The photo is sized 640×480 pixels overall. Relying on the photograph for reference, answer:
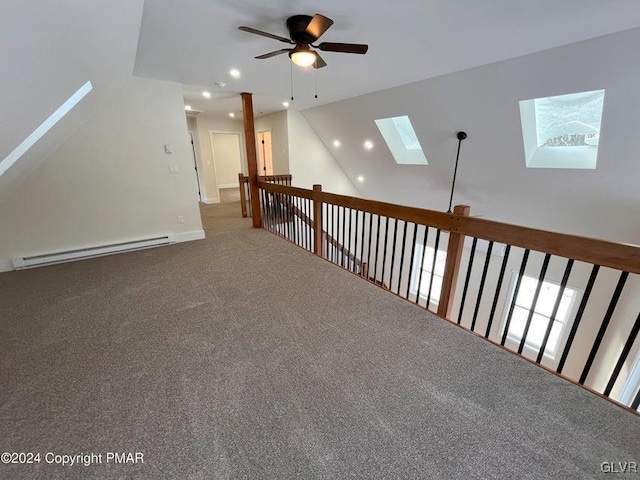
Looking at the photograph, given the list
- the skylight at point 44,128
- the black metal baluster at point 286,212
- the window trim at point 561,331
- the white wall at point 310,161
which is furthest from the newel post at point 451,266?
the white wall at point 310,161

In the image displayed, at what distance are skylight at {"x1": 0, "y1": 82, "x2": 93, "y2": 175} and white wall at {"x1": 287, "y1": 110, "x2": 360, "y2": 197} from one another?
437 centimetres

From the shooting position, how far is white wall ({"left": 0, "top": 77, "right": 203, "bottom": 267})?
3299 millimetres

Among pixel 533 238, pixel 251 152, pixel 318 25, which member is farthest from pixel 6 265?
pixel 533 238

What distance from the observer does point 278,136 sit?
672cm

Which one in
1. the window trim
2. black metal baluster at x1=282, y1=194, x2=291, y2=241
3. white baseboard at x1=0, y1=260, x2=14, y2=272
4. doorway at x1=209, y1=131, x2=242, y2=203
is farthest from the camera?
doorway at x1=209, y1=131, x2=242, y2=203

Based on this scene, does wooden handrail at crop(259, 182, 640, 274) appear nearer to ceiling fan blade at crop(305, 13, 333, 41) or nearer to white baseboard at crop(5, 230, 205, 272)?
ceiling fan blade at crop(305, 13, 333, 41)

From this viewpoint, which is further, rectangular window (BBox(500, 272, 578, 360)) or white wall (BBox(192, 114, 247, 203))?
white wall (BBox(192, 114, 247, 203))

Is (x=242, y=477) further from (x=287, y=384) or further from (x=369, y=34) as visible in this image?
(x=369, y=34)

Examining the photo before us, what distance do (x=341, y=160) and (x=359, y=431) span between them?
6617 mm

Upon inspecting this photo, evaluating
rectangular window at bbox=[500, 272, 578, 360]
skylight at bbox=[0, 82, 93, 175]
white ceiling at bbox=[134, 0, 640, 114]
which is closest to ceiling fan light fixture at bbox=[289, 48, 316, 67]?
white ceiling at bbox=[134, 0, 640, 114]

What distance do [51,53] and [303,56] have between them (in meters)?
1.77

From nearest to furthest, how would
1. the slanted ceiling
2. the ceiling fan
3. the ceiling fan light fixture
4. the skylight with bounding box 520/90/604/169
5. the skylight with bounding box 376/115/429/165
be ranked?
1. the slanted ceiling
2. the ceiling fan
3. the ceiling fan light fixture
4. the skylight with bounding box 520/90/604/169
5. the skylight with bounding box 376/115/429/165

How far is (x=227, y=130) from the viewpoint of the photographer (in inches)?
305

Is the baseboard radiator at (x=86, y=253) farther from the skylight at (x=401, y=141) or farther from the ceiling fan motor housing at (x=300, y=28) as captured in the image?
the skylight at (x=401, y=141)
